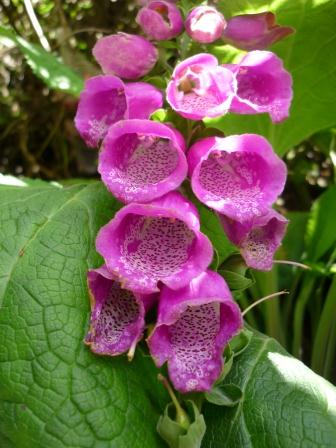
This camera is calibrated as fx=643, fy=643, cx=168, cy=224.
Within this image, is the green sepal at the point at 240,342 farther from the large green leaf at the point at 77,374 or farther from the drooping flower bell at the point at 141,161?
the drooping flower bell at the point at 141,161

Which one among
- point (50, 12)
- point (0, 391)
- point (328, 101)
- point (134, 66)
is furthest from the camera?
point (50, 12)

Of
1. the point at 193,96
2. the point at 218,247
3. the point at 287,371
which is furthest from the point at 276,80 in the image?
the point at 287,371

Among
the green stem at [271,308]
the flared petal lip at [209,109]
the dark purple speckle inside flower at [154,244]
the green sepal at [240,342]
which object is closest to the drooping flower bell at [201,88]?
the flared petal lip at [209,109]

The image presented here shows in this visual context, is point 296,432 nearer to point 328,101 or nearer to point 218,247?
point 218,247

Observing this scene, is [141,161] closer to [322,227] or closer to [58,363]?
[58,363]

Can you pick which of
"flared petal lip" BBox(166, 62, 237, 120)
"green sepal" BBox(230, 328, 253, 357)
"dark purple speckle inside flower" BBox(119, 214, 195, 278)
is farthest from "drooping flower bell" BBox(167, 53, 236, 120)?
"green sepal" BBox(230, 328, 253, 357)

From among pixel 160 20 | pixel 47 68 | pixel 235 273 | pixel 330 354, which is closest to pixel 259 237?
pixel 235 273

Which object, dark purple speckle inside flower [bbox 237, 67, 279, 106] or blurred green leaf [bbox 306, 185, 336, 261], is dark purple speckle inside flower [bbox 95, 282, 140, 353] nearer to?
dark purple speckle inside flower [bbox 237, 67, 279, 106]
